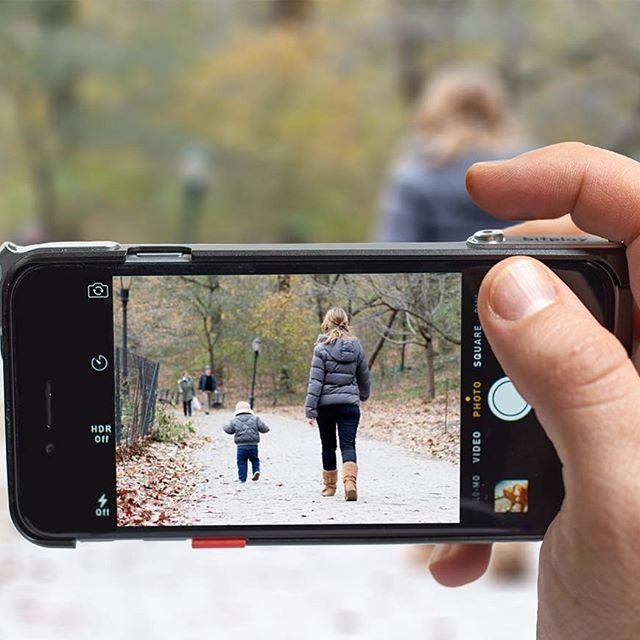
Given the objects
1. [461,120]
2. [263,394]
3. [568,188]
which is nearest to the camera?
[263,394]

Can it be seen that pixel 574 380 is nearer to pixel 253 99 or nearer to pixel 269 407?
pixel 269 407

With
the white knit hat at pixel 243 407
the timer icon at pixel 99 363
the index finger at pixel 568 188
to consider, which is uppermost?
the index finger at pixel 568 188

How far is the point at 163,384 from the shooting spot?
48.9 inches

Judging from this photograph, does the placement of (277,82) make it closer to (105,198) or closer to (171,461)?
(105,198)

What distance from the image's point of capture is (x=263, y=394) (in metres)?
1.23

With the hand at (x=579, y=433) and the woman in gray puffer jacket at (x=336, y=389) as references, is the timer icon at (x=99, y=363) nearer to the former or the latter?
the woman in gray puffer jacket at (x=336, y=389)

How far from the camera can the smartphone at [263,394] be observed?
123 centimetres

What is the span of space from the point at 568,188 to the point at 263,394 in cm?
51

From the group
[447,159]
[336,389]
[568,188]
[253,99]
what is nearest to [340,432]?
[336,389]

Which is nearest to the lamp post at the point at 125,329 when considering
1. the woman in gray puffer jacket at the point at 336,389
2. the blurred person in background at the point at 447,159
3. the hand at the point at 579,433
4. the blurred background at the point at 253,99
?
the woman in gray puffer jacket at the point at 336,389

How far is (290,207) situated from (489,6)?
7.53 ft

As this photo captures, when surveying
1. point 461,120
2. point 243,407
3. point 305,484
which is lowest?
point 305,484

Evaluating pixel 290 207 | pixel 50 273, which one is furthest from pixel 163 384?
pixel 290 207

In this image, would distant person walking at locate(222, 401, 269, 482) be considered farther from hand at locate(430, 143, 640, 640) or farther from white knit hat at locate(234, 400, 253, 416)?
hand at locate(430, 143, 640, 640)
